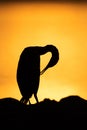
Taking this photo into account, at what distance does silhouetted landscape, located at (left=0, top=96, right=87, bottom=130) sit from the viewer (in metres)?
1.58

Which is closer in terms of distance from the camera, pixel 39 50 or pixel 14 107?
pixel 14 107

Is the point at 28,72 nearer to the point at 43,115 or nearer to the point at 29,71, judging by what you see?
the point at 29,71

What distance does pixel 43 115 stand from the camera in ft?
5.34

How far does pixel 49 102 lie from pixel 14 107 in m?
0.14

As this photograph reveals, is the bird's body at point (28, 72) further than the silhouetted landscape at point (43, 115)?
Yes

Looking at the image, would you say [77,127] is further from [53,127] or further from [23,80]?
[23,80]

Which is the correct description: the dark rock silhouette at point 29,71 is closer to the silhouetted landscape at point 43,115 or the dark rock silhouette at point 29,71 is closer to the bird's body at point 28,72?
the bird's body at point 28,72

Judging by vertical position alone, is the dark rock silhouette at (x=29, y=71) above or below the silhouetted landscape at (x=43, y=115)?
above

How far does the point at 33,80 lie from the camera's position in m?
1.94

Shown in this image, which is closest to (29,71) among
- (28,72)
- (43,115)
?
(28,72)

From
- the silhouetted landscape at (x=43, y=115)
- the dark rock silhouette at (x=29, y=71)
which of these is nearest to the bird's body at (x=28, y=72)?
the dark rock silhouette at (x=29, y=71)

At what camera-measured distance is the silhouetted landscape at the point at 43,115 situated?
5.19ft

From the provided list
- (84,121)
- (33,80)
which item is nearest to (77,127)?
(84,121)

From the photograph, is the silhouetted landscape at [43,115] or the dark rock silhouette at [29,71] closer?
the silhouetted landscape at [43,115]
